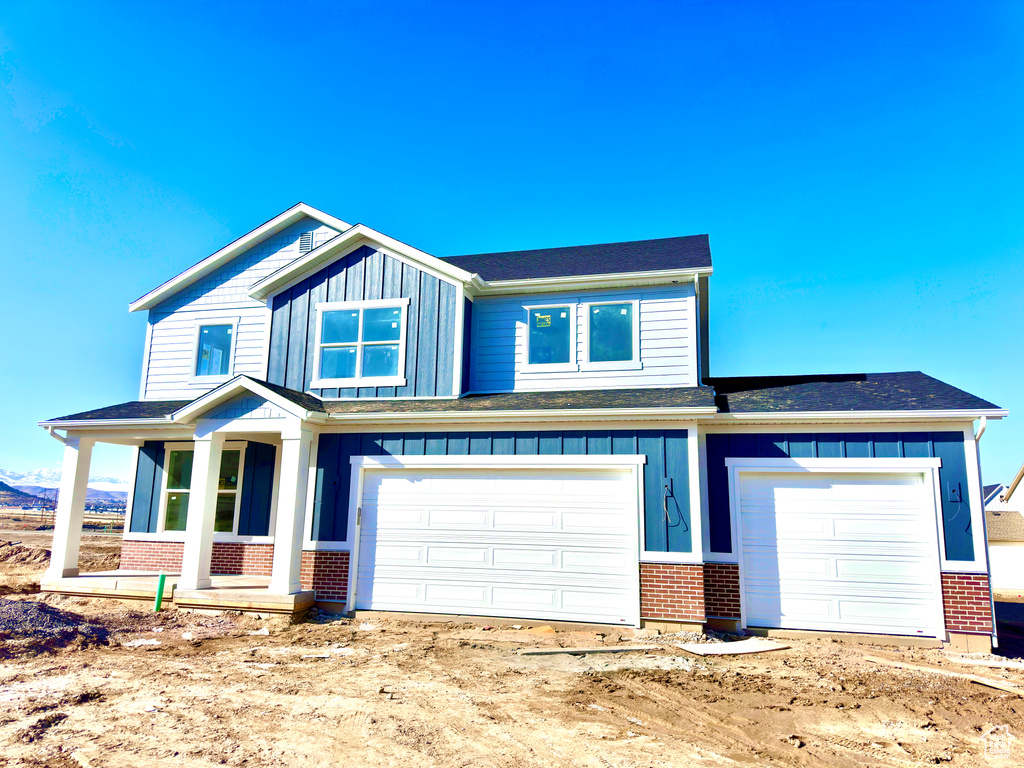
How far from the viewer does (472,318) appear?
13258mm

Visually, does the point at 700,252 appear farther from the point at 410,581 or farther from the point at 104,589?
the point at 104,589

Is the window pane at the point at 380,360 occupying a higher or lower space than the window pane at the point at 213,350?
lower

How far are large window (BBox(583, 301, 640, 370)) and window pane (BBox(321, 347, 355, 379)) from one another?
15.3ft

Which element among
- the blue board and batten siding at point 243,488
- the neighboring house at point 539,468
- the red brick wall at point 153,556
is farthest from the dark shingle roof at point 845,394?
the red brick wall at point 153,556

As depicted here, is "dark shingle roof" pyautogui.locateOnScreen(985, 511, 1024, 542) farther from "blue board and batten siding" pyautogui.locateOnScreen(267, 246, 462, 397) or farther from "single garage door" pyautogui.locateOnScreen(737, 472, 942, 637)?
"blue board and batten siding" pyautogui.locateOnScreen(267, 246, 462, 397)

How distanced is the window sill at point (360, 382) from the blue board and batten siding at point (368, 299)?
0.08m

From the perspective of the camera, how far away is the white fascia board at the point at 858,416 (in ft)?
31.1

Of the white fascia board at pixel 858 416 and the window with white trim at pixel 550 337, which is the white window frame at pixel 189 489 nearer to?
the window with white trim at pixel 550 337

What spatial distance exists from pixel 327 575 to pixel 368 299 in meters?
5.37

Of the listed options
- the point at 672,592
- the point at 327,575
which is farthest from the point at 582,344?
the point at 327,575

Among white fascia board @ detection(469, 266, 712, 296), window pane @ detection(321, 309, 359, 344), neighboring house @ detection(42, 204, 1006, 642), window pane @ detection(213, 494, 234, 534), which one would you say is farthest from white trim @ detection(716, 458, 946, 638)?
window pane @ detection(213, 494, 234, 534)

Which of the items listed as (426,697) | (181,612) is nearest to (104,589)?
(181,612)

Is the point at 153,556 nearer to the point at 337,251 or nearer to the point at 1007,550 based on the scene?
the point at 337,251

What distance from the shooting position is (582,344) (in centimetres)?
1266
